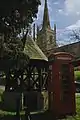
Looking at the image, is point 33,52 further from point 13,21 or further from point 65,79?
point 13,21

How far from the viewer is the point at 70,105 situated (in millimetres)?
14359

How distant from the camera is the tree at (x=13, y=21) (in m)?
12.0

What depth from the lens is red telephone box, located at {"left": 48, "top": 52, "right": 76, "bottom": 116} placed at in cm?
1428

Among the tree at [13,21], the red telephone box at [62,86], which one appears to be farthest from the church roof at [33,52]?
the tree at [13,21]

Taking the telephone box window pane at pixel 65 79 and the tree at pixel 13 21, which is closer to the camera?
the tree at pixel 13 21

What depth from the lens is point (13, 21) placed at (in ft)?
43.0

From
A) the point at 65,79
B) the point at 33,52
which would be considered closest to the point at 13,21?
the point at 65,79

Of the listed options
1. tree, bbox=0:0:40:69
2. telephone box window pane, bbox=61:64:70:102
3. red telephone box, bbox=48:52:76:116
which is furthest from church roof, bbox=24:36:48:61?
tree, bbox=0:0:40:69

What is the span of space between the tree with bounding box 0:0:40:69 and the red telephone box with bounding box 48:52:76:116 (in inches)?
81.6

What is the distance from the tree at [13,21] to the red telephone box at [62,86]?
81.6 inches

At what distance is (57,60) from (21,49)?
6.31 ft

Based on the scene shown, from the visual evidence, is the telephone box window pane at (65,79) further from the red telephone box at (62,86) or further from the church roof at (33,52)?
the church roof at (33,52)

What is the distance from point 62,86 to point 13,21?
4.03m

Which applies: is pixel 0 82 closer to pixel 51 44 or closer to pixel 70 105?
pixel 51 44
